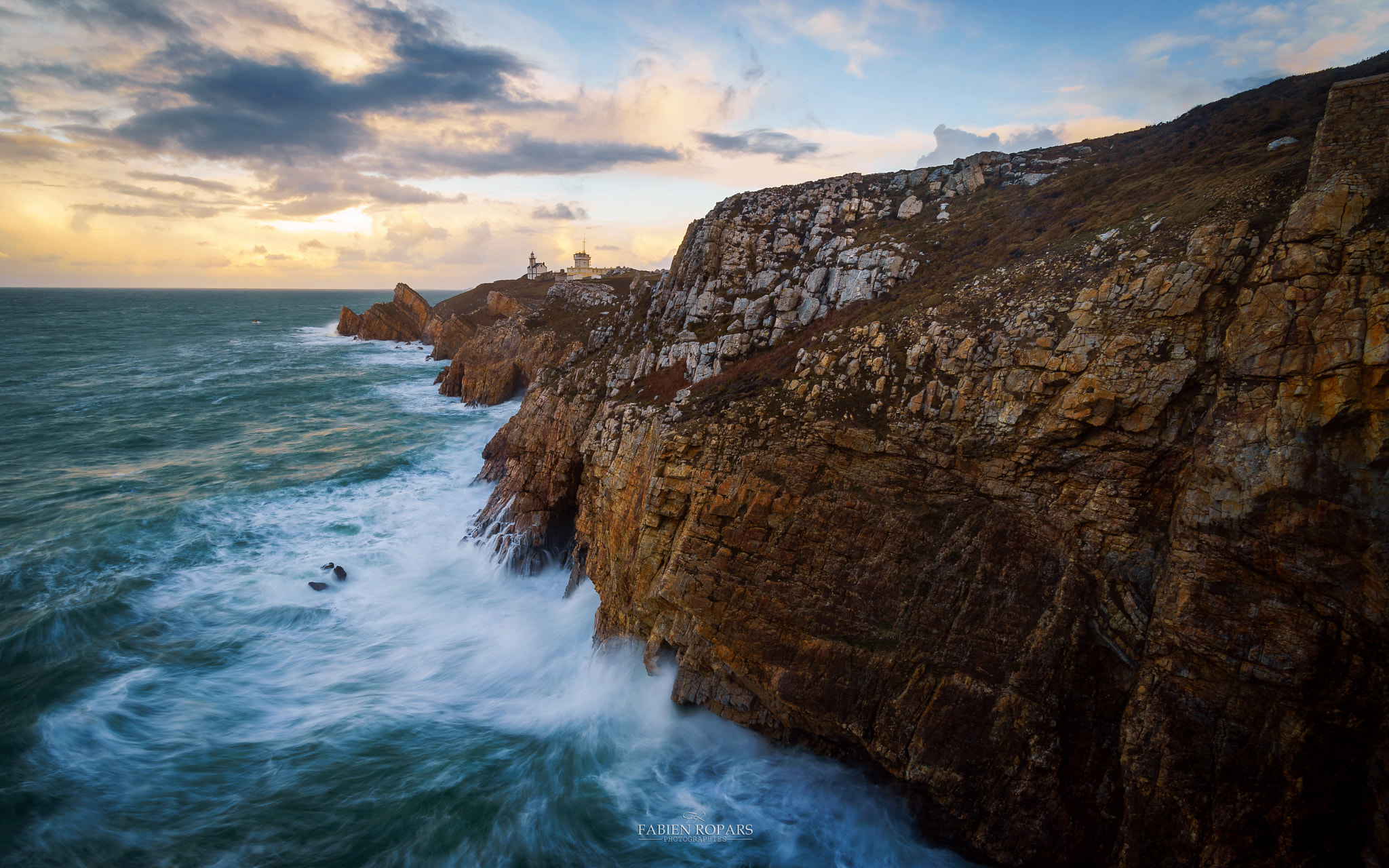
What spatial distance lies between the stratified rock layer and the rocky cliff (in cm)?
5

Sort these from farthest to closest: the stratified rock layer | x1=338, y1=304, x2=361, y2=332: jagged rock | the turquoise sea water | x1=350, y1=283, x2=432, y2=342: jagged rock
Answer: x1=338, y1=304, x2=361, y2=332: jagged rock → x1=350, y1=283, x2=432, y2=342: jagged rock → the turquoise sea water → the stratified rock layer

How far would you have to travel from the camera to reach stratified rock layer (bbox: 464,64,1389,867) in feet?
29.0

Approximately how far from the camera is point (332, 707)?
1603 centimetres

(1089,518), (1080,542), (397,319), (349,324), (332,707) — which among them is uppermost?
(397,319)

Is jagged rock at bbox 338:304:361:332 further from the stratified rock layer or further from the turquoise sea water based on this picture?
the stratified rock layer

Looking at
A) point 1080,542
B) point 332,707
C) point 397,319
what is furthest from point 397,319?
point 1080,542

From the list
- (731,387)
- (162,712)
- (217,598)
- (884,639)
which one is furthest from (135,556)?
(884,639)

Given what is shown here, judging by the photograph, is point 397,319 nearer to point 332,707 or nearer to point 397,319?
point 397,319

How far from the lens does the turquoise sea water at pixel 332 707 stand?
12164mm

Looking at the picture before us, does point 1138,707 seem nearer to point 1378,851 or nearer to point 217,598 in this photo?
point 1378,851

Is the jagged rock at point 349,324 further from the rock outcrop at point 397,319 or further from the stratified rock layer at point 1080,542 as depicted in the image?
the stratified rock layer at point 1080,542

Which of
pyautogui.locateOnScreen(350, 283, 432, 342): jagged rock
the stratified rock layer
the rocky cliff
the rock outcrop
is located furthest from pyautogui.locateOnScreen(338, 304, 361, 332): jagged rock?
the stratified rock layer

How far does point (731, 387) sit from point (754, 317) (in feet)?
14.8

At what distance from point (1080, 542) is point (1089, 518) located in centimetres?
51
